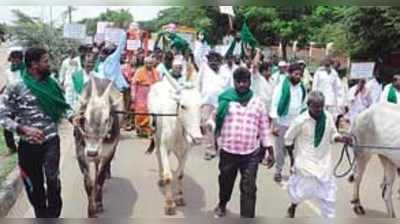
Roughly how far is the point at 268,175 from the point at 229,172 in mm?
2149

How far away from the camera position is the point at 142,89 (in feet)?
27.5

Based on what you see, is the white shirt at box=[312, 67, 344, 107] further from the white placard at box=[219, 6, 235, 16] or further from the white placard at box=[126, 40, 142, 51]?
the white placard at box=[219, 6, 235, 16]

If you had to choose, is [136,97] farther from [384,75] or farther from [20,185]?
[384,75]

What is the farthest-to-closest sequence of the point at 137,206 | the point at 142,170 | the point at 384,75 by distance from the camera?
the point at 384,75, the point at 142,170, the point at 137,206

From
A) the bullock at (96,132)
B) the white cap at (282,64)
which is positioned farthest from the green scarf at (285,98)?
the bullock at (96,132)

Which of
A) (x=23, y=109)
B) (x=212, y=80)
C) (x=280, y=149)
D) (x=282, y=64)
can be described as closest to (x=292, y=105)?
(x=280, y=149)

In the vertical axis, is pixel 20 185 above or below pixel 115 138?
below

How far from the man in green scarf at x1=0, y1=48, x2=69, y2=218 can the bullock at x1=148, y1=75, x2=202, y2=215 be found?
4.15ft

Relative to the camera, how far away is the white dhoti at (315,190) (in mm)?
5273

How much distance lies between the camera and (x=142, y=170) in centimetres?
760

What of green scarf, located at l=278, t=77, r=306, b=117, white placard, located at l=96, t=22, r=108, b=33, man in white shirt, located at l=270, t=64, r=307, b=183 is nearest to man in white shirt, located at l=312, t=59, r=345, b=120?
man in white shirt, located at l=270, t=64, r=307, b=183

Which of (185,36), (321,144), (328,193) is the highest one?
(185,36)

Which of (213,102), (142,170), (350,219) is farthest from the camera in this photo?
(142,170)

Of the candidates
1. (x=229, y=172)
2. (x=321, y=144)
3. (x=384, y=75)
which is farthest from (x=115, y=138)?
(x=384, y=75)
